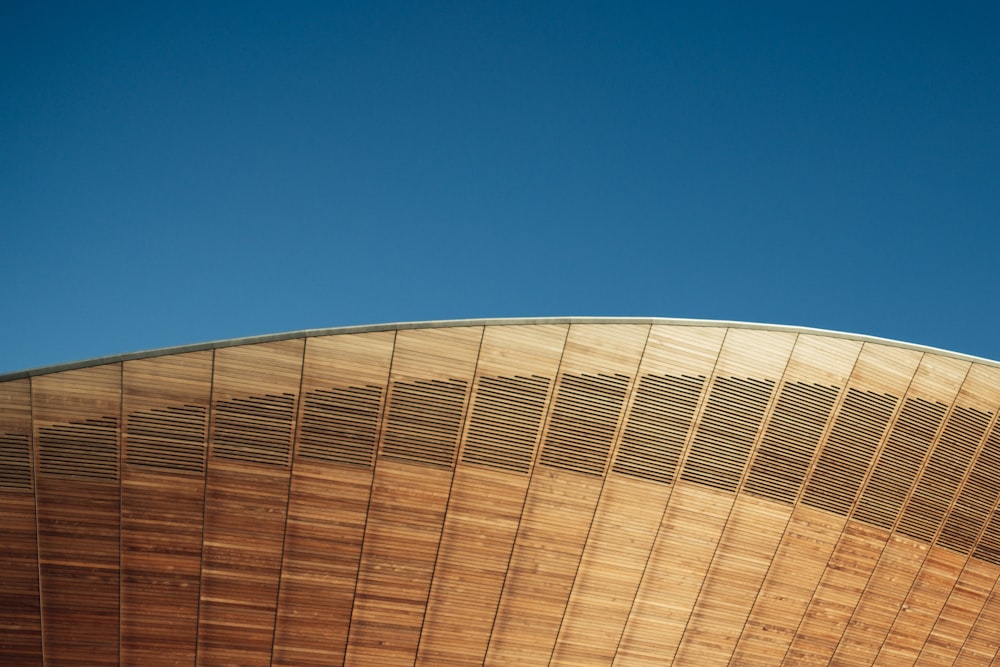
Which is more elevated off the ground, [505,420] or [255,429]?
[505,420]

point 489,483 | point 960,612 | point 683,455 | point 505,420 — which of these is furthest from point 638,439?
point 960,612

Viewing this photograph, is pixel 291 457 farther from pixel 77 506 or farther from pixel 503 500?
pixel 503 500

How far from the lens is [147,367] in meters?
12.5

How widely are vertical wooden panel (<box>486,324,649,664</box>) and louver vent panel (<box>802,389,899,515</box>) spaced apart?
14.8 ft

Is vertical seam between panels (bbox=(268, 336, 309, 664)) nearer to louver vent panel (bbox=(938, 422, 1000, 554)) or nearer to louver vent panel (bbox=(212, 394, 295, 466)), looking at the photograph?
louver vent panel (bbox=(212, 394, 295, 466))

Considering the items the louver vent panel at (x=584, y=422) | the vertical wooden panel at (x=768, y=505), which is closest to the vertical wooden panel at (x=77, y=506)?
the louver vent panel at (x=584, y=422)

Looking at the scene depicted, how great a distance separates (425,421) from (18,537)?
6600mm

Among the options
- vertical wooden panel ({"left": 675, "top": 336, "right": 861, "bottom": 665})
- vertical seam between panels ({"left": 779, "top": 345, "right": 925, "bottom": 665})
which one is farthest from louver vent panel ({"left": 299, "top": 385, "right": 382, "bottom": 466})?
vertical seam between panels ({"left": 779, "top": 345, "right": 925, "bottom": 665})

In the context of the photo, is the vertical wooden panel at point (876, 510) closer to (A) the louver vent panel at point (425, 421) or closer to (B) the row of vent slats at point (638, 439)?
(B) the row of vent slats at point (638, 439)

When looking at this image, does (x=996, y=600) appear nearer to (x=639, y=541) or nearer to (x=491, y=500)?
(x=639, y=541)

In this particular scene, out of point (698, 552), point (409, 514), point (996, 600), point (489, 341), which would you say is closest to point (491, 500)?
point (409, 514)

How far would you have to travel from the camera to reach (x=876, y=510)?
53.6 feet

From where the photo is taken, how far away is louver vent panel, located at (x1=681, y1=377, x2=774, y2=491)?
15.1 metres

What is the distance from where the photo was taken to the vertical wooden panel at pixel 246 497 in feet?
42.5
